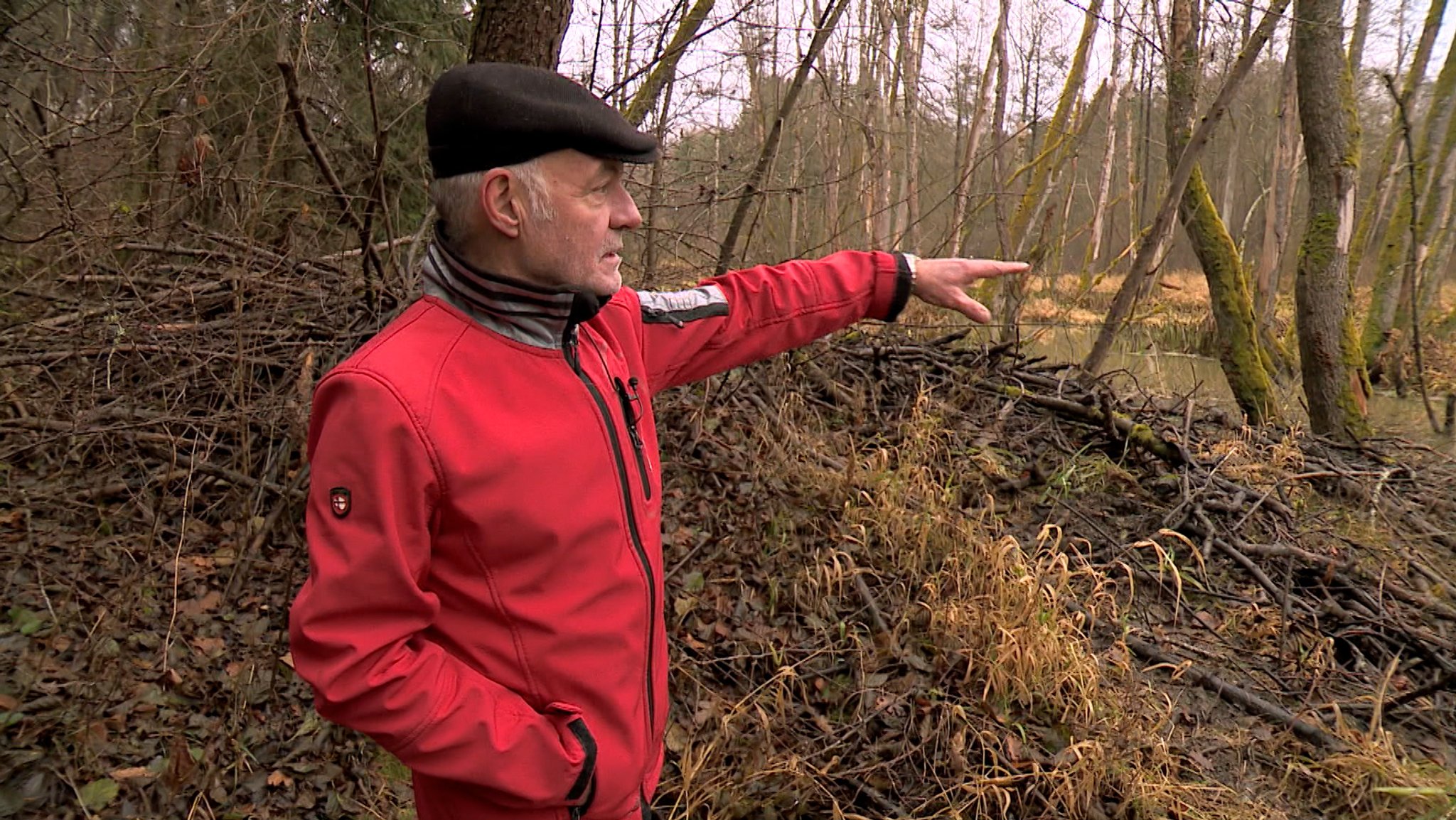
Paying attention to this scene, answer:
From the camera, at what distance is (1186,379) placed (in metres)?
11.2

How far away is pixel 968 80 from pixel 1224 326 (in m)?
7.55

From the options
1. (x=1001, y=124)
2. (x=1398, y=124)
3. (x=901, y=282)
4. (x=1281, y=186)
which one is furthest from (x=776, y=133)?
(x=1281, y=186)

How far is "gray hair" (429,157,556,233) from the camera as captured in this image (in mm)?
1398

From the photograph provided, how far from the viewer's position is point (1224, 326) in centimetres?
684

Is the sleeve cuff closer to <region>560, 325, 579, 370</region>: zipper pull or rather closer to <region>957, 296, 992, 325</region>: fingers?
<region>957, 296, 992, 325</region>: fingers

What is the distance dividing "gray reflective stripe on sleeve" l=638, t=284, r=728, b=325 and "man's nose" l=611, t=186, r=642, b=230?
49 cm

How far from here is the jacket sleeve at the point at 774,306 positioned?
2104mm

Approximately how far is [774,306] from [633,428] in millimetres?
634

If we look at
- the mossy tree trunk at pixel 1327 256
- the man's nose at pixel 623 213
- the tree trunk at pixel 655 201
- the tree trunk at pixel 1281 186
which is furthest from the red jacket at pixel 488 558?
the tree trunk at pixel 1281 186

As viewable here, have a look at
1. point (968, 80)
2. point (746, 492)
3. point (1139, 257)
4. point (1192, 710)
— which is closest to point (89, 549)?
point (746, 492)

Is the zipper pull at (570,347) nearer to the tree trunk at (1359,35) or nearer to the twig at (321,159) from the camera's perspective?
the twig at (321,159)

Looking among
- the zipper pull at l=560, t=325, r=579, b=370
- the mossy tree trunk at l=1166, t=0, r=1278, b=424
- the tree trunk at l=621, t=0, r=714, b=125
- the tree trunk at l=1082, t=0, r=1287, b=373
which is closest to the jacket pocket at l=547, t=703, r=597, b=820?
the zipper pull at l=560, t=325, r=579, b=370

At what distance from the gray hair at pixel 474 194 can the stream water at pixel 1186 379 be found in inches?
204

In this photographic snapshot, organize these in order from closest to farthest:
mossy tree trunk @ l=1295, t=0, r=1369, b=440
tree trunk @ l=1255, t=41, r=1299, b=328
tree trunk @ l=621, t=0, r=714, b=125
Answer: tree trunk @ l=621, t=0, r=714, b=125
mossy tree trunk @ l=1295, t=0, r=1369, b=440
tree trunk @ l=1255, t=41, r=1299, b=328
